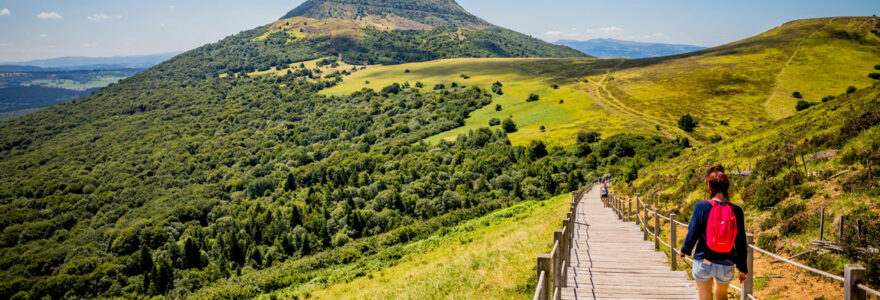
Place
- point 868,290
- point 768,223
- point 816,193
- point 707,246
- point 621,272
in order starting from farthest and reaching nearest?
point 816,193 < point 768,223 < point 621,272 < point 707,246 < point 868,290

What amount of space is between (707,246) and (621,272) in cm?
433

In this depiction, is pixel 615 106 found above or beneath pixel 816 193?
beneath

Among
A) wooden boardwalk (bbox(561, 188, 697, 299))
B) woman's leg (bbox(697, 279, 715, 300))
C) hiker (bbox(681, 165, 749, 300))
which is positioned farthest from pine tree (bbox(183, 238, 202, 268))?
hiker (bbox(681, 165, 749, 300))

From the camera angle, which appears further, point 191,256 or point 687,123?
point 191,256

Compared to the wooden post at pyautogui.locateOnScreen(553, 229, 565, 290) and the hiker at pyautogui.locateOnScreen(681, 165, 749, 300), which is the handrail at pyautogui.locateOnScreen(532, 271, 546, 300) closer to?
the wooden post at pyautogui.locateOnScreen(553, 229, 565, 290)

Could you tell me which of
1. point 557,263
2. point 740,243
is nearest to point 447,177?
point 557,263

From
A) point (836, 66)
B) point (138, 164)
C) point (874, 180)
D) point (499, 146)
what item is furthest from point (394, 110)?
point (874, 180)

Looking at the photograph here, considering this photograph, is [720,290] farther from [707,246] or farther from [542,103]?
[542,103]

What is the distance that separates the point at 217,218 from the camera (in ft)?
381

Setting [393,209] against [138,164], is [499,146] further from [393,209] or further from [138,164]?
[138,164]

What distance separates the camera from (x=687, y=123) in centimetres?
8275

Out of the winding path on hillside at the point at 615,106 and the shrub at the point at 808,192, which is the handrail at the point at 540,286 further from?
the winding path on hillside at the point at 615,106

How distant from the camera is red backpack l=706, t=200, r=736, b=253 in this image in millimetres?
6023

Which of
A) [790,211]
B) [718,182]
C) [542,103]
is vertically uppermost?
[718,182]
